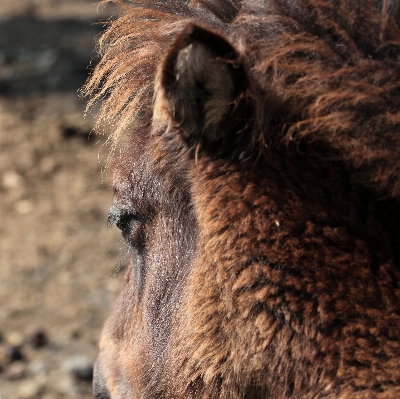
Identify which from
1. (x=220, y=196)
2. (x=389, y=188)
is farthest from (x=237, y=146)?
(x=389, y=188)

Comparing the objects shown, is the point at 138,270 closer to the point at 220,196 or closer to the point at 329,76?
the point at 220,196

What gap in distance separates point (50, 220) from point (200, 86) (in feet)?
12.1

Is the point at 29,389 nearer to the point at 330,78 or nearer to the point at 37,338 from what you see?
the point at 37,338

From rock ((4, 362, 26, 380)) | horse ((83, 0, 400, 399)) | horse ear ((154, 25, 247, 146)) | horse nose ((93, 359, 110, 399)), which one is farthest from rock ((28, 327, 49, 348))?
horse ear ((154, 25, 247, 146))

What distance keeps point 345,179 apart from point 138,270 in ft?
2.66

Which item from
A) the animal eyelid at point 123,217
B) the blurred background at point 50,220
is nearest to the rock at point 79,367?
the blurred background at point 50,220

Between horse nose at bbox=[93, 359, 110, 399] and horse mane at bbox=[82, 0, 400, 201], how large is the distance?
1209 millimetres

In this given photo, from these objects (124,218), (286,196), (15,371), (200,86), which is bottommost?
(15,371)

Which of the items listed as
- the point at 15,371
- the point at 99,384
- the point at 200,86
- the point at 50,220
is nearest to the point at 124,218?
the point at 200,86

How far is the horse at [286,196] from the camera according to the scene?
1.68 meters

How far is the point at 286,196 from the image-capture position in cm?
178

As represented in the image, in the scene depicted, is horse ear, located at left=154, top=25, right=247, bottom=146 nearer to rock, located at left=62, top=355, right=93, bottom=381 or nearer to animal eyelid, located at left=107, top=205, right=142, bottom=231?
animal eyelid, located at left=107, top=205, right=142, bottom=231

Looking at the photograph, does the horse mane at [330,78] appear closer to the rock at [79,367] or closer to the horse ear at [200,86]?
the horse ear at [200,86]

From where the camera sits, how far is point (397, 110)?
1.70 meters
